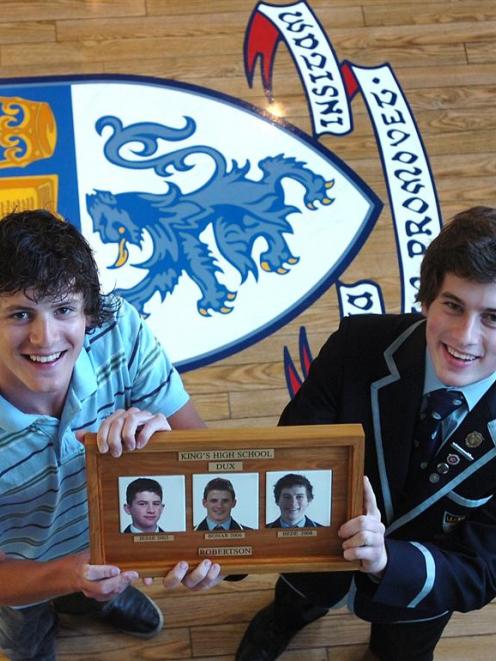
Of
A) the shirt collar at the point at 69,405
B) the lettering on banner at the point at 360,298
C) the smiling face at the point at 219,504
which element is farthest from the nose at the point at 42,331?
the lettering on banner at the point at 360,298

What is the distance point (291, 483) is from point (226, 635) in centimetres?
98

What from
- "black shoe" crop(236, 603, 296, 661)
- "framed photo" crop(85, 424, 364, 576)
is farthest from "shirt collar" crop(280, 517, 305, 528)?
"black shoe" crop(236, 603, 296, 661)

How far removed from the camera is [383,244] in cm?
285

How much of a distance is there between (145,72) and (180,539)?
2103 millimetres

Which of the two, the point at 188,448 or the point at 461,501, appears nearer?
the point at 188,448

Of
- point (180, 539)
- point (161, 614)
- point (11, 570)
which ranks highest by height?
point (180, 539)

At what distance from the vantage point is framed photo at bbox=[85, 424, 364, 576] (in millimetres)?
1328

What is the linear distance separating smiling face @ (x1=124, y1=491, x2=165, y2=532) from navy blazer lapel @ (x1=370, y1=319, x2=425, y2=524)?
0.45 m

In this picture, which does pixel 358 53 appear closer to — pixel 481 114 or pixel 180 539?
pixel 481 114

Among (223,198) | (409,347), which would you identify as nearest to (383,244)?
(223,198)

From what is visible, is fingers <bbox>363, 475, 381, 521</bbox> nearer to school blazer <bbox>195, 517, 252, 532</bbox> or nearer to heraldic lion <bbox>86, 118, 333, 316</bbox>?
school blazer <bbox>195, 517, 252, 532</bbox>

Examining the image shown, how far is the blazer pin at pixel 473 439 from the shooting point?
155 centimetres

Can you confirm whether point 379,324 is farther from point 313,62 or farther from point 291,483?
point 313,62

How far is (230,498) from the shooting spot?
4.61ft
